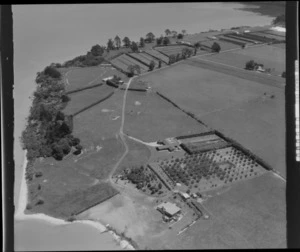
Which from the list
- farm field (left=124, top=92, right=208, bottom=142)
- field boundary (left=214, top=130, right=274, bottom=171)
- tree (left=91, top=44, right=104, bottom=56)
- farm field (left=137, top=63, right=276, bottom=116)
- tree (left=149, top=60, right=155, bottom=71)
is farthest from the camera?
tree (left=149, top=60, right=155, bottom=71)

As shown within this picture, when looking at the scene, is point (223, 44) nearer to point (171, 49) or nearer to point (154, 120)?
point (171, 49)

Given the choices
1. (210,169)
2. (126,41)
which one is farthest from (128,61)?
(210,169)

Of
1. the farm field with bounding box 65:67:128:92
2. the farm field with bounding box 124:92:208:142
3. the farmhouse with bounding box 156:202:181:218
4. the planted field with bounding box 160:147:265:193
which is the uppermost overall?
the farm field with bounding box 65:67:128:92

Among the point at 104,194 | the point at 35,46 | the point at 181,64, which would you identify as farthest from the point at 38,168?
the point at 181,64

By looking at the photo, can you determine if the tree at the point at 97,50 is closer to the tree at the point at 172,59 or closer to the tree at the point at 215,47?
the tree at the point at 172,59

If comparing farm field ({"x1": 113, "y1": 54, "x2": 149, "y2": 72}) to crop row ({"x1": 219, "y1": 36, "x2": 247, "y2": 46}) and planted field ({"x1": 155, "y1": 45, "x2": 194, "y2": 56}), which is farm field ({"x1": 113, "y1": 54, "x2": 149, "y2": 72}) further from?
crop row ({"x1": 219, "y1": 36, "x2": 247, "y2": 46})

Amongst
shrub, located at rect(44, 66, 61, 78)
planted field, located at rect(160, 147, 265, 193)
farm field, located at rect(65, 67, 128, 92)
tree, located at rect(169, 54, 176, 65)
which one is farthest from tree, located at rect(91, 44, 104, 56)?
planted field, located at rect(160, 147, 265, 193)
